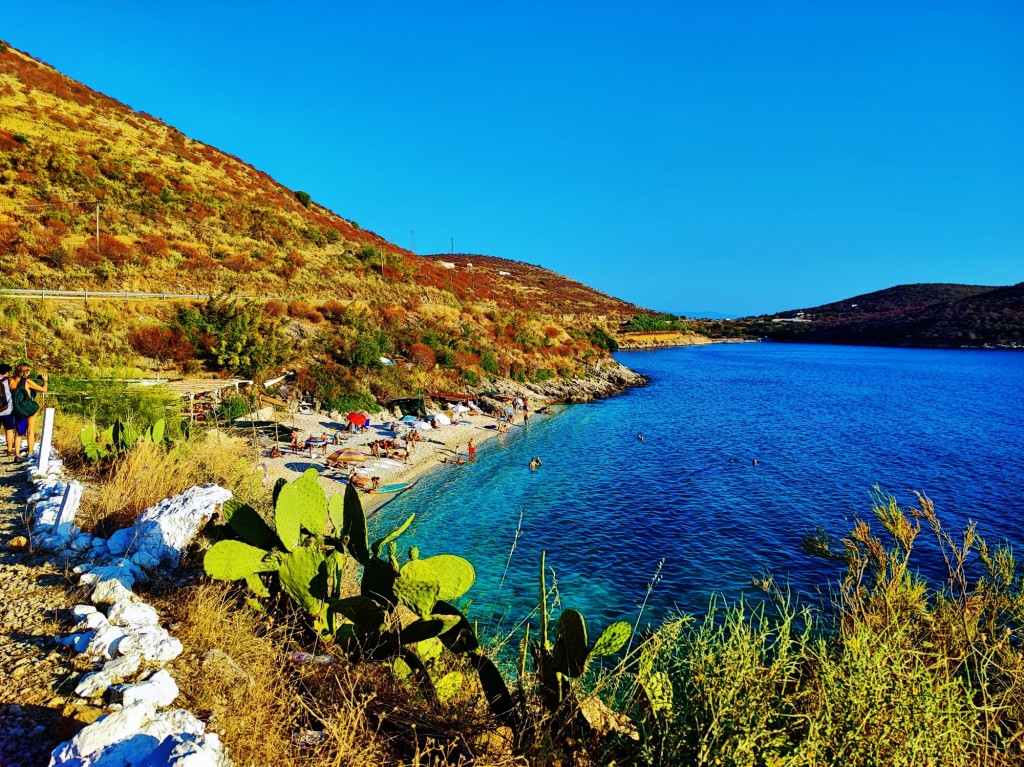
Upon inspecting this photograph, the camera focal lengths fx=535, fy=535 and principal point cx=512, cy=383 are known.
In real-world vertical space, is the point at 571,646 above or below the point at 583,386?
above

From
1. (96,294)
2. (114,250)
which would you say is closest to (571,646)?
(96,294)

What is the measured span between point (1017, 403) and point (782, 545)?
132 ft

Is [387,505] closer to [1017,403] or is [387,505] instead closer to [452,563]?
[452,563]

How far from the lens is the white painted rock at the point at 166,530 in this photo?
17.0 feet

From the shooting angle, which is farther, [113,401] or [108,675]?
[113,401]

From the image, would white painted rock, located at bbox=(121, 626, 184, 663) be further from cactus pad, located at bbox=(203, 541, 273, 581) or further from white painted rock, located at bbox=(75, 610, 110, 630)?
cactus pad, located at bbox=(203, 541, 273, 581)

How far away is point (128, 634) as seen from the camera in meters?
3.63

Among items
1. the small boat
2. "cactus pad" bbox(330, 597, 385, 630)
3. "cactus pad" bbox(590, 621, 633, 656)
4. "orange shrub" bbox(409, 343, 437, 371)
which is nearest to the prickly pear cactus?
"cactus pad" bbox(330, 597, 385, 630)

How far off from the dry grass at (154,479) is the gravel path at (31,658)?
86 cm

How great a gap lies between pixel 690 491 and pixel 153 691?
57.7ft

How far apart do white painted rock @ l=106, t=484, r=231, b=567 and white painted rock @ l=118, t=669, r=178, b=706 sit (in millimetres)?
2314

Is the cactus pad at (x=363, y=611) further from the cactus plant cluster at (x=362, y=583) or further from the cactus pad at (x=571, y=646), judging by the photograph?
the cactus pad at (x=571, y=646)

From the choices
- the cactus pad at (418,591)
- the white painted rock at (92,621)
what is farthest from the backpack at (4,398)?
the cactus pad at (418,591)

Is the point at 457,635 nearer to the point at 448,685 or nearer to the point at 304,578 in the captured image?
the point at 448,685
